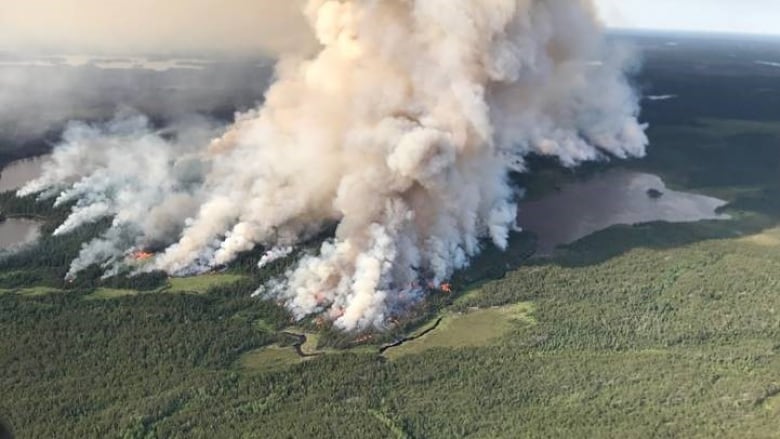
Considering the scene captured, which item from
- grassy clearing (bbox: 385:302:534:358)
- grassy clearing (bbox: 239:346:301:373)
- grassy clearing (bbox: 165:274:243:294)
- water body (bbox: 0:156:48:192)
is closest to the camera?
grassy clearing (bbox: 239:346:301:373)

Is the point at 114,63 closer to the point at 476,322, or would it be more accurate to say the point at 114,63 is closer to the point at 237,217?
the point at 237,217

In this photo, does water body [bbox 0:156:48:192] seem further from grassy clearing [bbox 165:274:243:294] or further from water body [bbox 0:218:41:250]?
grassy clearing [bbox 165:274:243:294]

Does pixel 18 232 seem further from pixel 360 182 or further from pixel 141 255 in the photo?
pixel 360 182

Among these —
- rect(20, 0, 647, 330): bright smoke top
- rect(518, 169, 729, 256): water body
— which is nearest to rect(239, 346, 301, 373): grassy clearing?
rect(20, 0, 647, 330): bright smoke top

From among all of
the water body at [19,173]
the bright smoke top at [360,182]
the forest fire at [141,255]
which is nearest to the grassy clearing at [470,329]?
the bright smoke top at [360,182]

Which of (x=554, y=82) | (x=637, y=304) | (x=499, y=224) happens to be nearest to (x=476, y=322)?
(x=637, y=304)

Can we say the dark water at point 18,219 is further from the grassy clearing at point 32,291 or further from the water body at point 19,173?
the grassy clearing at point 32,291

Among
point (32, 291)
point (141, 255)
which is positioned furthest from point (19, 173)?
point (32, 291)
